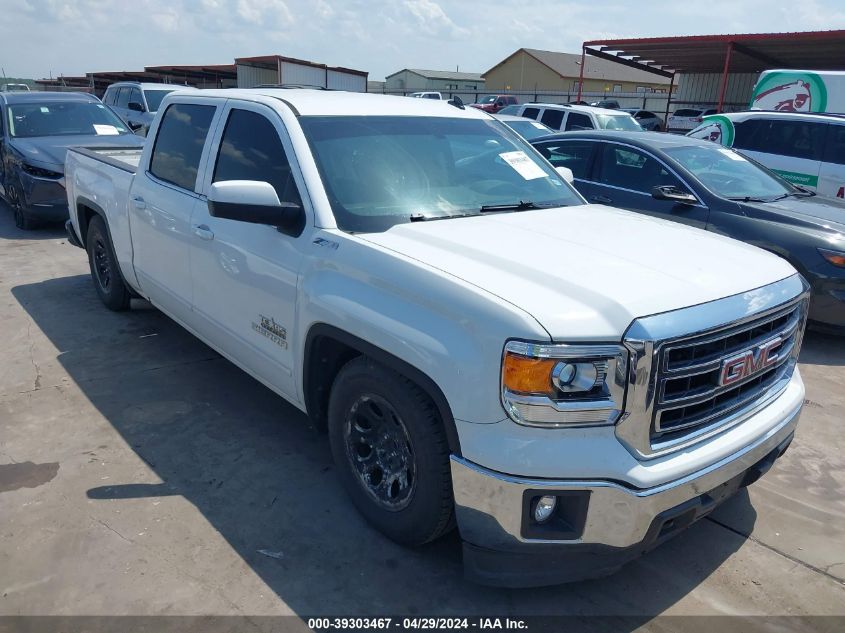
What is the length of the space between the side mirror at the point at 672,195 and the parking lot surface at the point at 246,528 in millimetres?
2130

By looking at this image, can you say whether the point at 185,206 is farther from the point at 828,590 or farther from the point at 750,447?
the point at 828,590

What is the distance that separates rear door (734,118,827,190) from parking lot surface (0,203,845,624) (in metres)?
5.87

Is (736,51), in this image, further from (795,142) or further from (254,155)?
(254,155)

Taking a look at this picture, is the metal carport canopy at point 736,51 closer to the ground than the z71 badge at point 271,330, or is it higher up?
higher up

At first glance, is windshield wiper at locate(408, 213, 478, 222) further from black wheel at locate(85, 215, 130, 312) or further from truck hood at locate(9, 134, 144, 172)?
truck hood at locate(9, 134, 144, 172)

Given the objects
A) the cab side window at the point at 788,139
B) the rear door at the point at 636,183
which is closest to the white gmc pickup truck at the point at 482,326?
the rear door at the point at 636,183

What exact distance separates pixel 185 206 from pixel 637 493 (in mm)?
3111

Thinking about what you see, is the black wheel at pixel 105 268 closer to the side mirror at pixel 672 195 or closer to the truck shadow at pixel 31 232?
the truck shadow at pixel 31 232

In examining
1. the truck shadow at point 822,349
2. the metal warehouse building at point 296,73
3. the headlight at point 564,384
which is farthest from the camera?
the metal warehouse building at point 296,73

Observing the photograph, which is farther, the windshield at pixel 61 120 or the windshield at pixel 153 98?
the windshield at pixel 153 98

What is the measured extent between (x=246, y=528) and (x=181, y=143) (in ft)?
8.50

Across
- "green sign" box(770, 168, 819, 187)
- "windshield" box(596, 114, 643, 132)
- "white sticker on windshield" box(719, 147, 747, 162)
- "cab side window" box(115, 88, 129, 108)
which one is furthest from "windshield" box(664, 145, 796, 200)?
"cab side window" box(115, 88, 129, 108)

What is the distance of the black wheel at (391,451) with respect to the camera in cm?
261

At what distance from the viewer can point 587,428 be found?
7.54ft
